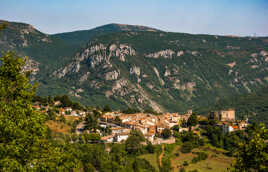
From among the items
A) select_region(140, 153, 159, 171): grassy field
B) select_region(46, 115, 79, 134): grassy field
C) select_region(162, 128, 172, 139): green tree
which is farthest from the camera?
select_region(162, 128, 172, 139): green tree

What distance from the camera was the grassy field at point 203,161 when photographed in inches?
2763

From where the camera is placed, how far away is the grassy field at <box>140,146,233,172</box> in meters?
70.2

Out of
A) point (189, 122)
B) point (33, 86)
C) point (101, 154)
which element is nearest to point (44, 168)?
point (33, 86)

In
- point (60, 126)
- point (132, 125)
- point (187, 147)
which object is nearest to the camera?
point (187, 147)

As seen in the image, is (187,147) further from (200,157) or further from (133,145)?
(133,145)

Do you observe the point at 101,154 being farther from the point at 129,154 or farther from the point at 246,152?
the point at 246,152

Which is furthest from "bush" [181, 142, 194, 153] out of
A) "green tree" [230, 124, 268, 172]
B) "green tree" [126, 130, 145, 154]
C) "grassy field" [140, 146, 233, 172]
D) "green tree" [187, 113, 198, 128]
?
"green tree" [230, 124, 268, 172]

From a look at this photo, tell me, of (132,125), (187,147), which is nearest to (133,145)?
(187,147)

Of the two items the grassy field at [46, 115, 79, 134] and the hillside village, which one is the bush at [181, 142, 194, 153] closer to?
the hillside village

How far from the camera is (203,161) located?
75.2 metres

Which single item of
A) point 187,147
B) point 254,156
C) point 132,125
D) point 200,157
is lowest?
point 200,157

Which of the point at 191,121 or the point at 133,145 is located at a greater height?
the point at 191,121

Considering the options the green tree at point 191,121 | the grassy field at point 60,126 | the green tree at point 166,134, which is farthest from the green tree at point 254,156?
the green tree at point 191,121

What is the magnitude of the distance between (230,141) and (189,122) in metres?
15.2
